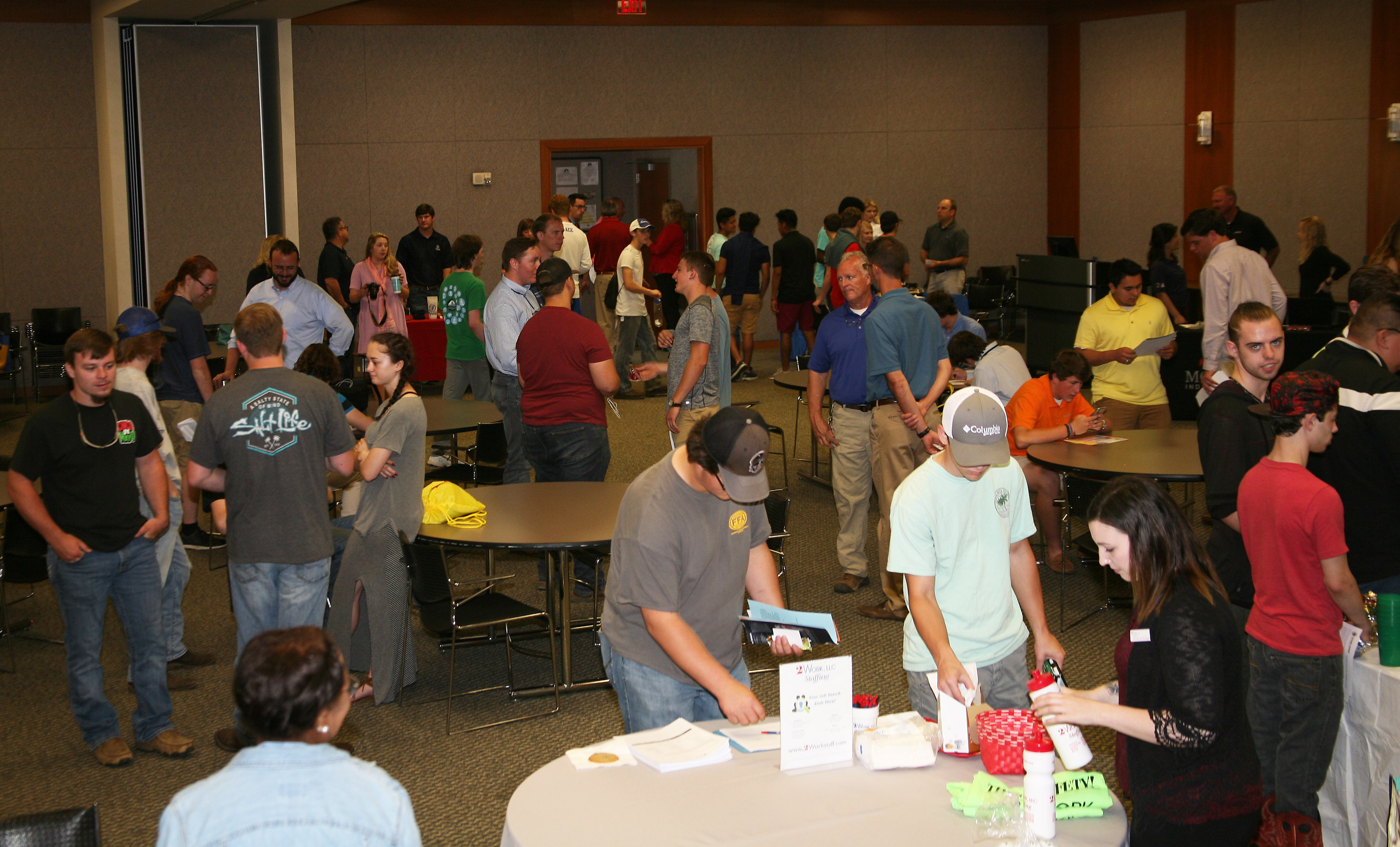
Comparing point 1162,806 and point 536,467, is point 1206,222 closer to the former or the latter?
point 536,467

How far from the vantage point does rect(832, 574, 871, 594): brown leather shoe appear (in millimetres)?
6102

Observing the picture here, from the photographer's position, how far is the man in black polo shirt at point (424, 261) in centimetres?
1183

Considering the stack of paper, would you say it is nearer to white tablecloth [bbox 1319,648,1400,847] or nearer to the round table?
the round table

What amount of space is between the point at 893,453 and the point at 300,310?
148 inches

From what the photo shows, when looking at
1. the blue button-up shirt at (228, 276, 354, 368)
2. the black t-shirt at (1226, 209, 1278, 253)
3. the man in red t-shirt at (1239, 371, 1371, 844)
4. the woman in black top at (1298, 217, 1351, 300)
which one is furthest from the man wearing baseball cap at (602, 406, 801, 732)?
the woman in black top at (1298, 217, 1351, 300)

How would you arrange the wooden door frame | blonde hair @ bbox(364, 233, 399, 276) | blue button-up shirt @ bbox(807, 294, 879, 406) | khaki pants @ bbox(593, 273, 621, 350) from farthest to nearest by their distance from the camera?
1. the wooden door frame
2. khaki pants @ bbox(593, 273, 621, 350)
3. blonde hair @ bbox(364, 233, 399, 276)
4. blue button-up shirt @ bbox(807, 294, 879, 406)

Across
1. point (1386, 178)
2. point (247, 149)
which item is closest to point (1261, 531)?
point (247, 149)

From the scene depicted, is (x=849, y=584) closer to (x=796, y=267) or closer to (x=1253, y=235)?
(x=1253, y=235)

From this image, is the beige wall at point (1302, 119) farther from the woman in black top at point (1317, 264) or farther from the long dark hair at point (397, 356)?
the long dark hair at point (397, 356)

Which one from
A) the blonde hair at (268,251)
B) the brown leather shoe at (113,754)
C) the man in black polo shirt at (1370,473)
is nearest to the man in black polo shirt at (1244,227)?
the man in black polo shirt at (1370,473)

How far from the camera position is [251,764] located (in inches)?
69.7

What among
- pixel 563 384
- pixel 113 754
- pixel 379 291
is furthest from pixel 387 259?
pixel 113 754

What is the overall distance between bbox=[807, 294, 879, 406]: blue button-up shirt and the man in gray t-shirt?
497 millimetres

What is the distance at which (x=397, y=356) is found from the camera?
465 cm
